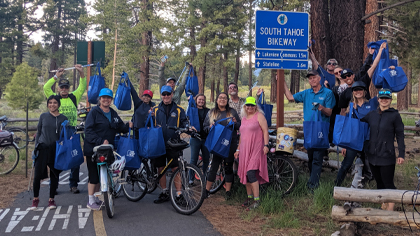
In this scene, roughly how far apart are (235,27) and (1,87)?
28.5 m

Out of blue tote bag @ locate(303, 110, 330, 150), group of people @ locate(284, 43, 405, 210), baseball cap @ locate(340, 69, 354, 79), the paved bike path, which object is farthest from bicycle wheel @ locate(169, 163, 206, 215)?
baseball cap @ locate(340, 69, 354, 79)

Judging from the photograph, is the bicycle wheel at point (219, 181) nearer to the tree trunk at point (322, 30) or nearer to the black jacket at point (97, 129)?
the black jacket at point (97, 129)

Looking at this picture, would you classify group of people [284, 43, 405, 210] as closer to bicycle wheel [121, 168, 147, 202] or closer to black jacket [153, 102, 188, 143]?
black jacket [153, 102, 188, 143]

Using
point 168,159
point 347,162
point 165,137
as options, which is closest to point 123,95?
point 165,137

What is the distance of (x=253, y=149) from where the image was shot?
19.5ft

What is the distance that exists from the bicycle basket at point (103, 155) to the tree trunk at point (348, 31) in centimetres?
549

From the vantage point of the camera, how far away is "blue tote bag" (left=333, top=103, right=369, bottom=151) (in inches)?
200

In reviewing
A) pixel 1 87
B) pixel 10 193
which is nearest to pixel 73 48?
pixel 1 87

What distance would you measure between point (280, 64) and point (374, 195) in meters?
3.39

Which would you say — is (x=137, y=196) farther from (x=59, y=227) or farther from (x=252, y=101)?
(x=252, y=101)

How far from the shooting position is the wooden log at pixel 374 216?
14.2 ft

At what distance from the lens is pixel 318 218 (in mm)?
5316

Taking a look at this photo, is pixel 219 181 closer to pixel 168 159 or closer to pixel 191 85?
pixel 168 159

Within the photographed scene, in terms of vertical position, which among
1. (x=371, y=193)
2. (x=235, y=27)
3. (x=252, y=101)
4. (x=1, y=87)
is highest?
(x=235, y=27)
